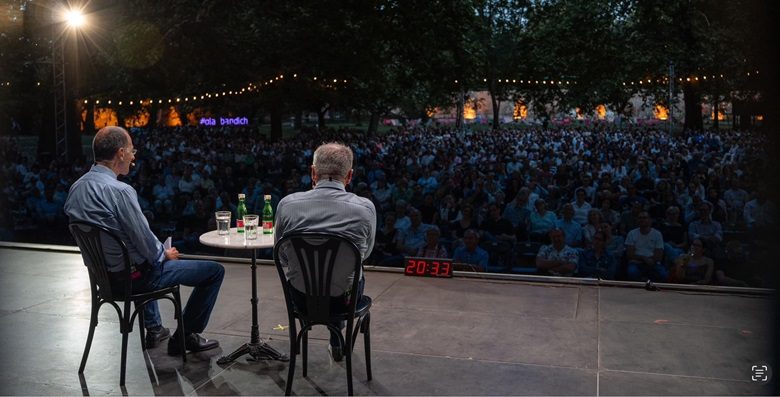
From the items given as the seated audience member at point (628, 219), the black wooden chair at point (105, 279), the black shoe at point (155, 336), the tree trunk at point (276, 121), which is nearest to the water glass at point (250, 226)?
the black wooden chair at point (105, 279)

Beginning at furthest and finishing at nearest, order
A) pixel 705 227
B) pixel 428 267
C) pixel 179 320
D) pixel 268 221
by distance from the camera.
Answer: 1. pixel 705 227
2. pixel 428 267
3. pixel 268 221
4. pixel 179 320

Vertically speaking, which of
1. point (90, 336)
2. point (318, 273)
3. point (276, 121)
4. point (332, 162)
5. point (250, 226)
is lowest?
point (90, 336)

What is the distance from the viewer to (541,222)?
859cm

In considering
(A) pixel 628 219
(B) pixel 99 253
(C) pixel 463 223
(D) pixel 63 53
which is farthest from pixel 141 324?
(D) pixel 63 53

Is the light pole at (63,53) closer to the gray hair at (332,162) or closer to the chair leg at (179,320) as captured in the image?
the chair leg at (179,320)

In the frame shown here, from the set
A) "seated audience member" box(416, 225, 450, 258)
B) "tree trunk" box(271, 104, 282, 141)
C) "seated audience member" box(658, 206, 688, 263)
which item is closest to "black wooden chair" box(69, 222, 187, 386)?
"seated audience member" box(416, 225, 450, 258)

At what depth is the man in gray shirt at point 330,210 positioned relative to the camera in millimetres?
3416

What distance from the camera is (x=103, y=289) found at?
376 centimetres

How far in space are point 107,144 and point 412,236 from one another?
4941 millimetres

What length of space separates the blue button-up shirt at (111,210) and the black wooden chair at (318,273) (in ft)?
2.67

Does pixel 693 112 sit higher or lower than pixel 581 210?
higher

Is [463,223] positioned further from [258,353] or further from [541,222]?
[258,353]

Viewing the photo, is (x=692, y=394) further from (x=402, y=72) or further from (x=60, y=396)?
(x=402, y=72)

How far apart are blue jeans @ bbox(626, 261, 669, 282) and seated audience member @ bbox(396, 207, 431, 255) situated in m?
2.36
